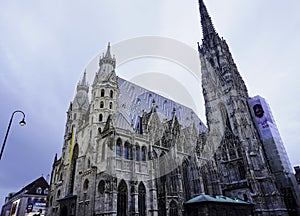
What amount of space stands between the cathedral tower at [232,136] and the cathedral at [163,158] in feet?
0.53

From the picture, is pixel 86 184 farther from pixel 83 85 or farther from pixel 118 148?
pixel 83 85

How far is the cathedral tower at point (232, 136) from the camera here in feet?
111

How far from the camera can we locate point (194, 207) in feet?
84.5

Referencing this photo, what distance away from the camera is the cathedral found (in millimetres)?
26797

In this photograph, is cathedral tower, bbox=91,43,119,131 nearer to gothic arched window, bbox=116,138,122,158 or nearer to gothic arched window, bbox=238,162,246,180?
gothic arched window, bbox=116,138,122,158

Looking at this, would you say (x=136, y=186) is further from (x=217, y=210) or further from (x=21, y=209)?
(x=21, y=209)

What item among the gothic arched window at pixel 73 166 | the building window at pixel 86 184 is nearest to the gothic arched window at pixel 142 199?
the building window at pixel 86 184

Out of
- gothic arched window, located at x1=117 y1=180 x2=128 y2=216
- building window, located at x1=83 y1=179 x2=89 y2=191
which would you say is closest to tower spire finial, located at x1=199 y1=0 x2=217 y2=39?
gothic arched window, located at x1=117 y1=180 x2=128 y2=216

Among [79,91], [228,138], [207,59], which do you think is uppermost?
[207,59]

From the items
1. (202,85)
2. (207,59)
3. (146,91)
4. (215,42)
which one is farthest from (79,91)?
(215,42)

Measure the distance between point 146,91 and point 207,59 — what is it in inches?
787

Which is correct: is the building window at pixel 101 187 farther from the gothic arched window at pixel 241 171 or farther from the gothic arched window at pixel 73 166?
the gothic arched window at pixel 241 171

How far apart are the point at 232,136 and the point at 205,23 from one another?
35.8 metres

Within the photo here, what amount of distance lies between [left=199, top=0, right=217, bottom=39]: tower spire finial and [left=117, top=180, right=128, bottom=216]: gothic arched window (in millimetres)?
46831
